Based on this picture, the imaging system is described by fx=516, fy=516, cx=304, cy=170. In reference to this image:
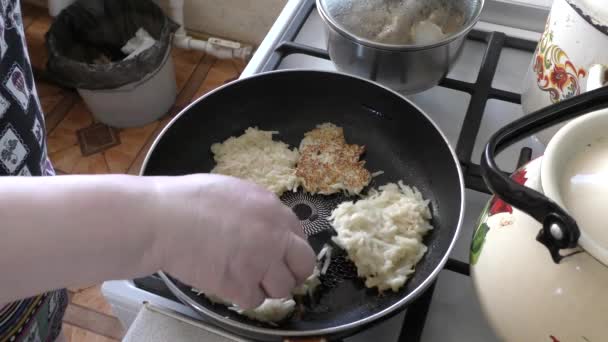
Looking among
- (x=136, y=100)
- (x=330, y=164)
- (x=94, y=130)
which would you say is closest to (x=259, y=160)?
(x=330, y=164)

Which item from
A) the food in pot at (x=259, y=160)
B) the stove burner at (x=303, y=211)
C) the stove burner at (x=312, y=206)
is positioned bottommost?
the stove burner at (x=303, y=211)

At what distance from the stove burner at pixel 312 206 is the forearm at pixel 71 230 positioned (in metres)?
0.27

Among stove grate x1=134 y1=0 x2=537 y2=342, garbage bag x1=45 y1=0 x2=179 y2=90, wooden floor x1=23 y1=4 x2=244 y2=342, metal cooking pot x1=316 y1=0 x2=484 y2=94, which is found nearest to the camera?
stove grate x1=134 y1=0 x2=537 y2=342

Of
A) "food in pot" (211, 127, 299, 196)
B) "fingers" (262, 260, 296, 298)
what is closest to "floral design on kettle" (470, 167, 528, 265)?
"fingers" (262, 260, 296, 298)

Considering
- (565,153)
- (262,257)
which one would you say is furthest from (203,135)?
(565,153)

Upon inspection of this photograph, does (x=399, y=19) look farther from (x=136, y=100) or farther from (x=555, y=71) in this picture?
(x=136, y=100)

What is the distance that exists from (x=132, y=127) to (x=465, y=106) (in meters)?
1.06

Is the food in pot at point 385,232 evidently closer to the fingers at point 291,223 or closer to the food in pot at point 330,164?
the food in pot at point 330,164

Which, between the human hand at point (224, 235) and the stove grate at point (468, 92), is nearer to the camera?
the human hand at point (224, 235)

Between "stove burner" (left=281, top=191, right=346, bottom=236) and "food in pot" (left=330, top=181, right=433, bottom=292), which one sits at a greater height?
"food in pot" (left=330, top=181, right=433, bottom=292)

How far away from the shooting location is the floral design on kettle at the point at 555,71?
1.68 feet

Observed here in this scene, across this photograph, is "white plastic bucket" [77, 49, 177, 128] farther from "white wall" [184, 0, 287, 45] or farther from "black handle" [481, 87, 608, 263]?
"black handle" [481, 87, 608, 263]

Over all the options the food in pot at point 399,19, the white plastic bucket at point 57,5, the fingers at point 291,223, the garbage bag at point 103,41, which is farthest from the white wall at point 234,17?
the fingers at point 291,223

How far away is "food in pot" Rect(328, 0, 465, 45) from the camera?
61cm
